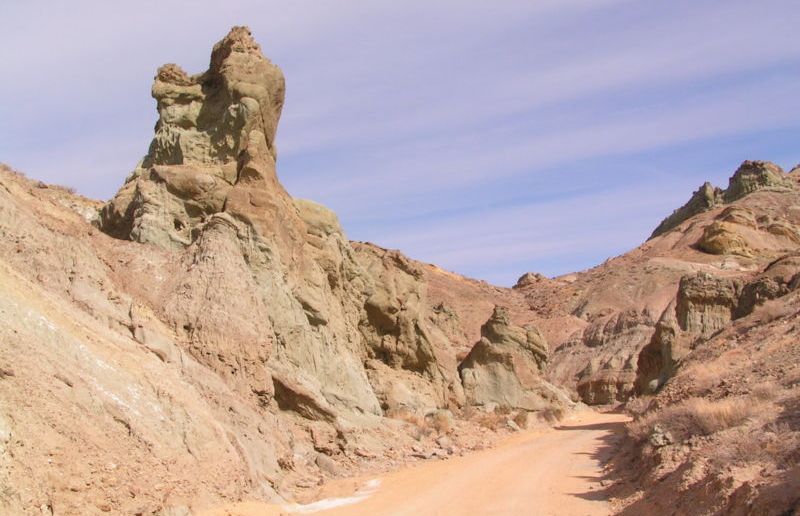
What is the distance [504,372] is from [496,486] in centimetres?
1741

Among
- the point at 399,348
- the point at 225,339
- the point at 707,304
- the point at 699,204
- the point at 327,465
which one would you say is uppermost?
the point at 699,204

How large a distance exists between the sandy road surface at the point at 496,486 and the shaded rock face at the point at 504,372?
9144 mm

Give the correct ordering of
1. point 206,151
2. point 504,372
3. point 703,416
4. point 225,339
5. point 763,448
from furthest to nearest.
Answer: point 504,372 → point 206,151 → point 225,339 → point 703,416 → point 763,448

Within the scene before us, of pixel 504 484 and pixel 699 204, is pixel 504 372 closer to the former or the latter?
pixel 504 484

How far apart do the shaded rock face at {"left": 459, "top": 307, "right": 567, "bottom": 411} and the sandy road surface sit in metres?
9.14

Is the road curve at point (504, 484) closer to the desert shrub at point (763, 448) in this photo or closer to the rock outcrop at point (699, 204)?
the desert shrub at point (763, 448)

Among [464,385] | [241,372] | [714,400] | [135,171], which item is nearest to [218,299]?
[241,372]

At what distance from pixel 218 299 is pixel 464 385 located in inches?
680

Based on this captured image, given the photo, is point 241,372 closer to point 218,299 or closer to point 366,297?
point 218,299

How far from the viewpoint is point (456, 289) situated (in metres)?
87.1

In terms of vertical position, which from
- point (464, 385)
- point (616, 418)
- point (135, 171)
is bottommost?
point (616, 418)

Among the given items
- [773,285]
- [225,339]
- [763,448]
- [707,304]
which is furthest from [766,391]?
[707,304]

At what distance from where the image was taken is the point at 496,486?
51.8 ft

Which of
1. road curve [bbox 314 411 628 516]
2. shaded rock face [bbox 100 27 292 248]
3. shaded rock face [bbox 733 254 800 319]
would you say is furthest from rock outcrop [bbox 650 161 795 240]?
shaded rock face [bbox 100 27 292 248]
